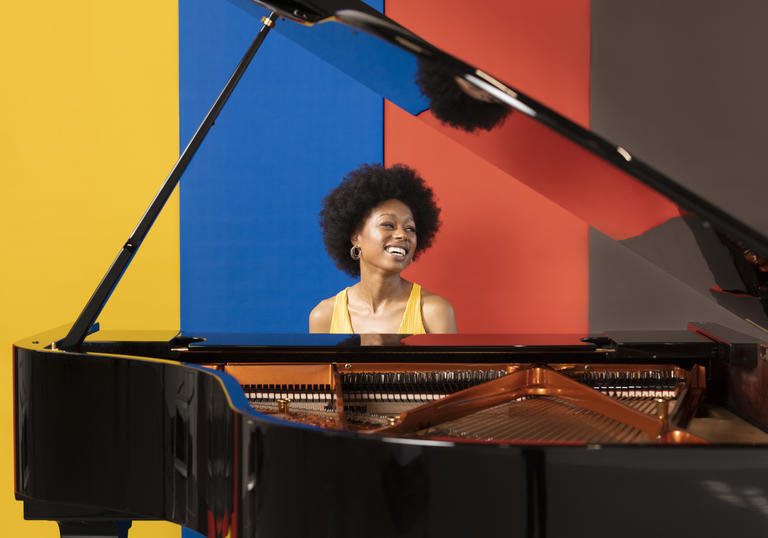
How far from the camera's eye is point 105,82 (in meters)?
3.11

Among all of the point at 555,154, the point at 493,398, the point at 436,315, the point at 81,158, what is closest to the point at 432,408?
the point at 493,398

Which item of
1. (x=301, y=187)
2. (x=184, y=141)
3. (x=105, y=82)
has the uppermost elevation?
(x=105, y=82)

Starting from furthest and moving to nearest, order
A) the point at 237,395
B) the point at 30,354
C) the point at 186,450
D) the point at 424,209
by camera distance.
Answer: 1. the point at 424,209
2. the point at 30,354
3. the point at 186,450
4. the point at 237,395

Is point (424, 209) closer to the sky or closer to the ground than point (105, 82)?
closer to the ground

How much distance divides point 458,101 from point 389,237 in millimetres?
1419

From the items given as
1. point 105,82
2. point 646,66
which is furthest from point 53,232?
point 646,66

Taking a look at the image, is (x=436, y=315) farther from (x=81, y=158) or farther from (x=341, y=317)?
(x=81, y=158)

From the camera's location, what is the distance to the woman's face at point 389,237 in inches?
109

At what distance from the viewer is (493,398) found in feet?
5.80

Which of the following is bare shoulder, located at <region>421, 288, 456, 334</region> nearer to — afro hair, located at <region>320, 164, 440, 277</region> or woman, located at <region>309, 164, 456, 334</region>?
woman, located at <region>309, 164, 456, 334</region>

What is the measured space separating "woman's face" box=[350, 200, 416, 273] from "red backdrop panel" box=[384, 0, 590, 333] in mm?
402

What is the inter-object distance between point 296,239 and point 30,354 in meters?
1.62

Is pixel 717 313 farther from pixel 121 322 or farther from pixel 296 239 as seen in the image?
pixel 121 322

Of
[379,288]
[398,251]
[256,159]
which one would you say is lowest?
[379,288]
